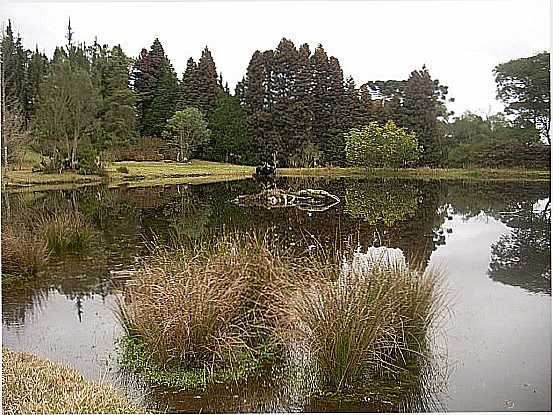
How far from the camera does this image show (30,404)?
2.71 metres

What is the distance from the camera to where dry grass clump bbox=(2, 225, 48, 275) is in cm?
324

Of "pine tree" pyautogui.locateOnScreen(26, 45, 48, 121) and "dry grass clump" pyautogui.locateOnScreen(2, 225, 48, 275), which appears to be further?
"dry grass clump" pyautogui.locateOnScreen(2, 225, 48, 275)

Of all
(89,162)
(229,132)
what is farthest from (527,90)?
(89,162)

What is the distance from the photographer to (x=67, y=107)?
319 centimetres

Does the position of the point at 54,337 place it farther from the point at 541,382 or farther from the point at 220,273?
the point at 541,382

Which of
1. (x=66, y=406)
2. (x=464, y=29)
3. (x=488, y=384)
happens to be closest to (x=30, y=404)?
(x=66, y=406)

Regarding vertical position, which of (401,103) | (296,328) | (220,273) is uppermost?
(401,103)

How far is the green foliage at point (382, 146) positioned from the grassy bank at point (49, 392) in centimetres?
149

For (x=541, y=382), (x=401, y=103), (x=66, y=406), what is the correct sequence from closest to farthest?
(x=66, y=406) < (x=541, y=382) < (x=401, y=103)

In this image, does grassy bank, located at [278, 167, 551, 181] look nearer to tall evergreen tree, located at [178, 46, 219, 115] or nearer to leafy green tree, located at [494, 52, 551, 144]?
leafy green tree, located at [494, 52, 551, 144]

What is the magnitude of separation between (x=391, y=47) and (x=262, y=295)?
127 cm

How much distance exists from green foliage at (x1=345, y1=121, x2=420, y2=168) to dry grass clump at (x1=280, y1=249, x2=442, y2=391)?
1.59ft

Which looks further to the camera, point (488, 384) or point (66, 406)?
point (488, 384)

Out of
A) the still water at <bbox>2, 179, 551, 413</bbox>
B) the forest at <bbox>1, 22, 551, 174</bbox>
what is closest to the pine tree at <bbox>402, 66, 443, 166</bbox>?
the forest at <bbox>1, 22, 551, 174</bbox>
